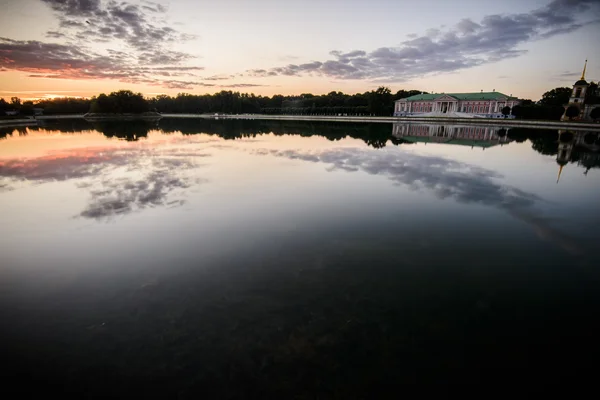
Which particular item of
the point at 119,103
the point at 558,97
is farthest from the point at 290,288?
the point at 119,103

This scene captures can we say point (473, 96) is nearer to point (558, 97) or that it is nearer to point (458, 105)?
point (458, 105)

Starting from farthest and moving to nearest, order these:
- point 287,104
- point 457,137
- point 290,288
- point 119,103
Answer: point 287,104 < point 119,103 < point 457,137 < point 290,288

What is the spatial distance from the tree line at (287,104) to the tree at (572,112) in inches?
173

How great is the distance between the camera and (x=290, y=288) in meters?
7.39

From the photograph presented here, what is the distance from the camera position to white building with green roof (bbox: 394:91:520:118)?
363 ft

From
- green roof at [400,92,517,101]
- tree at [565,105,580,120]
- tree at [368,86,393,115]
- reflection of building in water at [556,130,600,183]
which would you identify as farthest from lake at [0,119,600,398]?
green roof at [400,92,517,101]

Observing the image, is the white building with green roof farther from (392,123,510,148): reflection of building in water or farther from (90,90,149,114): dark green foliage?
(90,90,149,114): dark green foliage

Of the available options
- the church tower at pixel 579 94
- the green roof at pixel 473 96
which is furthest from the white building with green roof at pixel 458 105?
Answer: the church tower at pixel 579 94

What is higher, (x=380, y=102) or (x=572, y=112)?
(x=380, y=102)

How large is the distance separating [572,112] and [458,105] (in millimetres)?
46677

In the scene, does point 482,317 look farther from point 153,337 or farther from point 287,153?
point 287,153

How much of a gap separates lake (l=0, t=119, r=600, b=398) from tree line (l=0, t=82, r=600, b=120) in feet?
314

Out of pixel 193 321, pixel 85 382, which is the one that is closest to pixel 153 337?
pixel 193 321

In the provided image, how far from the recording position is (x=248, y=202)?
46.5ft
